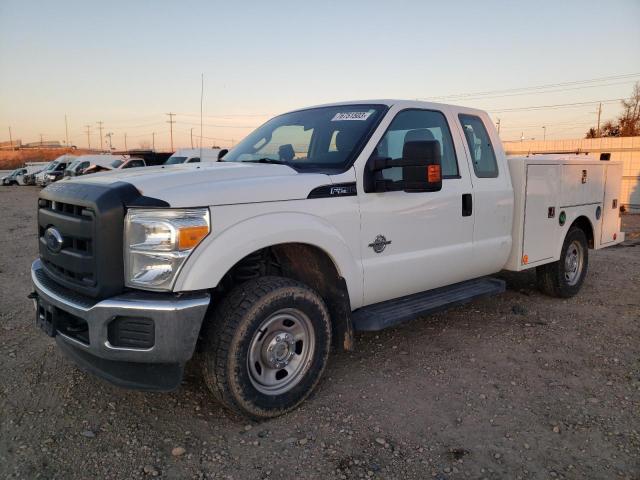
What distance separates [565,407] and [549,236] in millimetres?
2437

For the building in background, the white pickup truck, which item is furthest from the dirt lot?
the building in background

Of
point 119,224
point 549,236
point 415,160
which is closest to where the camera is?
point 119,224

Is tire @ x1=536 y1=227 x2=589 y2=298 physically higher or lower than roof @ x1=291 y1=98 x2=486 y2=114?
lower

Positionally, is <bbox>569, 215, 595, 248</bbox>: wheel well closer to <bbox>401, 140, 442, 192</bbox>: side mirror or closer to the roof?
Answer: the roof

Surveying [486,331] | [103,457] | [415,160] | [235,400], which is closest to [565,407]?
[486,331]

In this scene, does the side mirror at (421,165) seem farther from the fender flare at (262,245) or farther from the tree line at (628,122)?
the tree line at (628,122)

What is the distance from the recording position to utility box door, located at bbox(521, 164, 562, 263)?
516cm

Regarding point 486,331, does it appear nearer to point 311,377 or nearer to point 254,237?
point 311,377

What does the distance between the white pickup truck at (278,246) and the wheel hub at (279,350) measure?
0.5 inches

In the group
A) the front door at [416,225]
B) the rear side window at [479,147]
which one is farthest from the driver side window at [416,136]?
the rear side window at [479,147]

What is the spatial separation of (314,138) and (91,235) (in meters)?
1.93

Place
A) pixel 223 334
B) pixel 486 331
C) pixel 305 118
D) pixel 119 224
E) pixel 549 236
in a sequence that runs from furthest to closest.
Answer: pixel 549 236
pixel 486 331
pixel 305 118
pixel 223 334
pixel 119 224

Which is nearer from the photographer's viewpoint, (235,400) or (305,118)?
(235,400)

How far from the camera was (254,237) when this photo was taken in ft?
10.1
